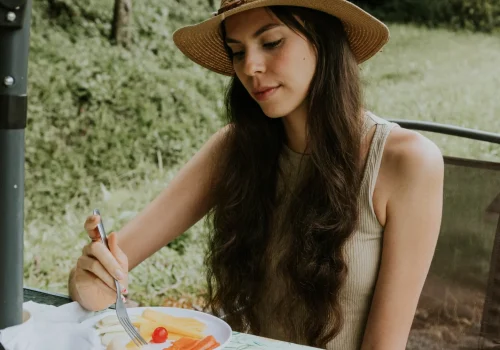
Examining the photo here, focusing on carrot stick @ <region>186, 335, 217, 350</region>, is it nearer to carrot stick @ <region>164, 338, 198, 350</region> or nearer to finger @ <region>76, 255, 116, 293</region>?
carrot stick @ <region>164, 338, 198, 350</region>

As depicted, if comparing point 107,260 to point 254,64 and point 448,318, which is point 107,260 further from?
point 448,318

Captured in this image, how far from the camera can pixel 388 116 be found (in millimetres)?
5715

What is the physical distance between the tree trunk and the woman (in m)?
4.16

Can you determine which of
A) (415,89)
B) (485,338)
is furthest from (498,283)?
(415,89)

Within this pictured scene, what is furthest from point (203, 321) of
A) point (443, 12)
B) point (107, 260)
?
point (443, 12)

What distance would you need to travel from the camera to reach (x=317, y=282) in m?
1.56

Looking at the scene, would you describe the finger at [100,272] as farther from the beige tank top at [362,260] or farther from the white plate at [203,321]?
the beige tank top at [362,260]

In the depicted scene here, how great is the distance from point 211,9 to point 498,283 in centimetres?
506

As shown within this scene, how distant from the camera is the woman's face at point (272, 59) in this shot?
153 cm

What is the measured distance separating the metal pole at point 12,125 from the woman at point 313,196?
1.69 feet

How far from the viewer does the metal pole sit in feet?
2.54

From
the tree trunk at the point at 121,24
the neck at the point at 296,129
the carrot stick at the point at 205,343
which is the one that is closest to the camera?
the carrot stick at the point at 205,343

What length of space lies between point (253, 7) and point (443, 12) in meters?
5.04

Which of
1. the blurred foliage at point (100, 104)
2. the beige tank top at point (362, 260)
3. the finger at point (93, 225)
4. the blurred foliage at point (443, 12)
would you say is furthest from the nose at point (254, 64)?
the blurred foliage at point (443, 12)
